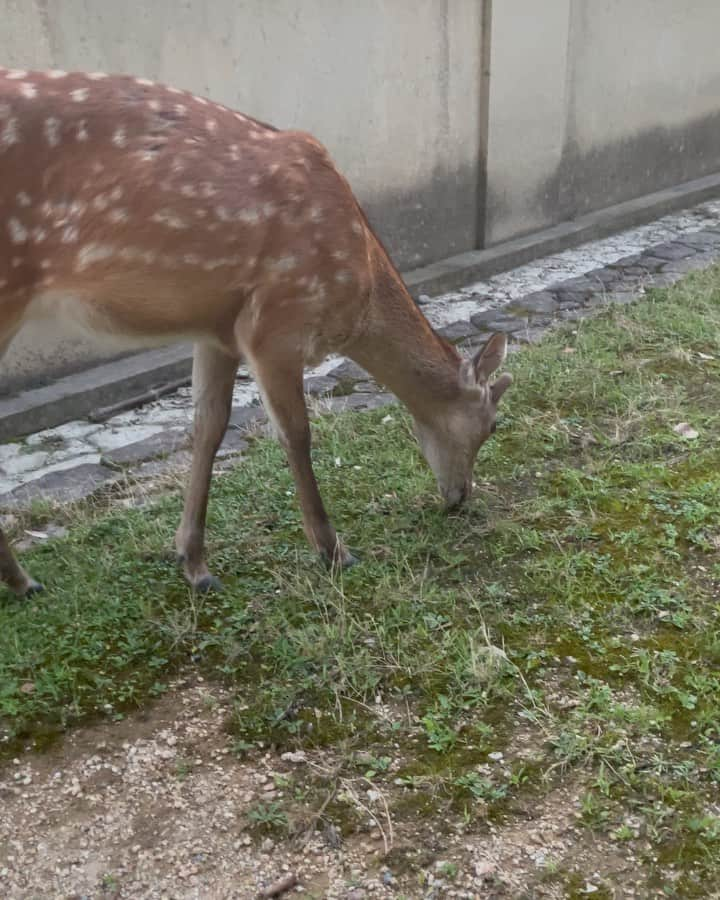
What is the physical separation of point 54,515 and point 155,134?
5.41ft

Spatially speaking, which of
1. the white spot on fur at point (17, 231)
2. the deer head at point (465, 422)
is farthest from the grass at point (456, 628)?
the white spot on fur at point (17, 231)

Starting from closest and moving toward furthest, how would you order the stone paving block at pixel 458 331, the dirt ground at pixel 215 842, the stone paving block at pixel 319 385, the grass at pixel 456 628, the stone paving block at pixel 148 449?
1. the dirt ground at pixel 215 842
2. the grass at pixel 456 628
3. the stone paving block at pixel 148 449
4. the stone paving block at pixel 319 385
5. the stone paving block at pixel 458 331

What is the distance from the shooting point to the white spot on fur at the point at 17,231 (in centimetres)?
301

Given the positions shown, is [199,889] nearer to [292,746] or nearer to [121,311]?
[292,746]

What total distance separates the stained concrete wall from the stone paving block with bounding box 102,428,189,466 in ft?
2.45

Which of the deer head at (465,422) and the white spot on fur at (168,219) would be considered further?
Answer: the deer head at (465,422)

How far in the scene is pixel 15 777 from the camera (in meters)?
2.84

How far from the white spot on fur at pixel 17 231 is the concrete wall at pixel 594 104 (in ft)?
16.4

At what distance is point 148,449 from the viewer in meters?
4.82

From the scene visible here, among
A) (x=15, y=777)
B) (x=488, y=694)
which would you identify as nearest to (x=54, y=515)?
(x=15, y=777)

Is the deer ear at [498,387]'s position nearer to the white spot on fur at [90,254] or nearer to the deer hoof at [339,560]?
the deer hoof at [339,560]

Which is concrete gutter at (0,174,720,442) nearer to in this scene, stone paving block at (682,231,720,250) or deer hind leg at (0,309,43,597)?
stone paving block at (682,231,720,250)

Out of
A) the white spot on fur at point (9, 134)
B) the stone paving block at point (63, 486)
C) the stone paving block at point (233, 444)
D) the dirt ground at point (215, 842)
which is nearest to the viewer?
the dirt ground at point (215, 842)

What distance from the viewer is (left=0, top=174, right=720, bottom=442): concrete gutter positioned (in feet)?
16.4
